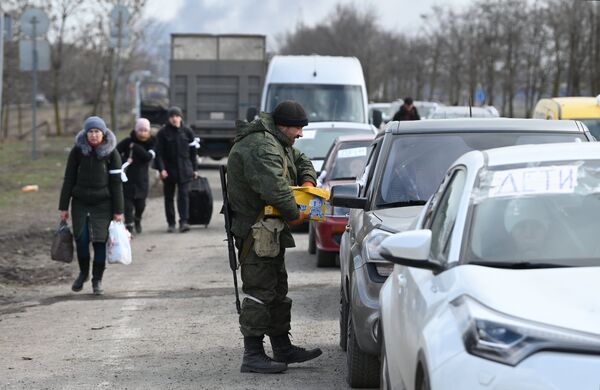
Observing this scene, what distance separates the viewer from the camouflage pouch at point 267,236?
27.5 ft

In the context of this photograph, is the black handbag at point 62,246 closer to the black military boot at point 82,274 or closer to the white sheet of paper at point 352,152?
the black military boot at point 82,274

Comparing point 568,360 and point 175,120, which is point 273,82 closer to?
point 175,120

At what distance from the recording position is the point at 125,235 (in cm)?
1272

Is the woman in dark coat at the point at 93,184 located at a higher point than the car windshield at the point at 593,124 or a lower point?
lower

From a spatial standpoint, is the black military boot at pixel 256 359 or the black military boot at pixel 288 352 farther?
the black military boot at pixel 288 352

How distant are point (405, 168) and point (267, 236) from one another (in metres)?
1.16

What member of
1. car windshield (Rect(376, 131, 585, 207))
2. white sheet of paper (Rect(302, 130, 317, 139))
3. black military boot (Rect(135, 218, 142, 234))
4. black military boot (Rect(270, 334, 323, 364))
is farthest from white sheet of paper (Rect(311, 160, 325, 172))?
black military boot (Rect(270, 334, 323, 364))

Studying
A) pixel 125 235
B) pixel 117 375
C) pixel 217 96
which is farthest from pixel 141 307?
pixel 217 96

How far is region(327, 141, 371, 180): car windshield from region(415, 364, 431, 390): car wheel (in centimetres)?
1033

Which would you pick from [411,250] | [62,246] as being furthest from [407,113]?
[411,250]

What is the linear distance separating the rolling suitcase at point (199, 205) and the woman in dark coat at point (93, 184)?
20.5ft

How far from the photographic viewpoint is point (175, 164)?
1897 cm

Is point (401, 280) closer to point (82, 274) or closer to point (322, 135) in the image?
point (82, 274)

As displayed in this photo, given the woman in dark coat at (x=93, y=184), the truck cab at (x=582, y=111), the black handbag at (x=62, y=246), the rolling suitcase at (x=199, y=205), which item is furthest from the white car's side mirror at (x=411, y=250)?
the rolling suitcase at (x=199, y=205)
